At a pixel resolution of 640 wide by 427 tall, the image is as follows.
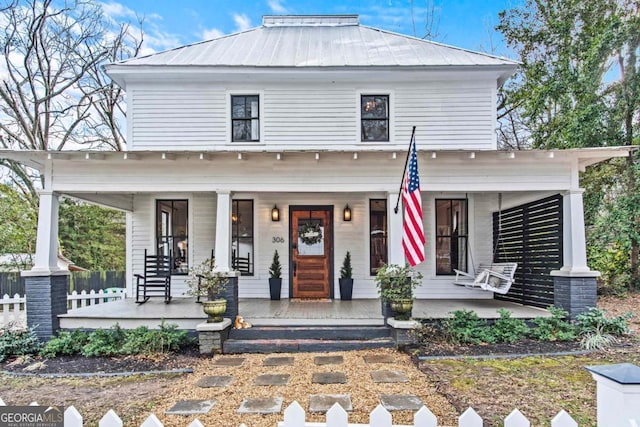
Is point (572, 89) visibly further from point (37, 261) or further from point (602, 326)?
point (37, 261)

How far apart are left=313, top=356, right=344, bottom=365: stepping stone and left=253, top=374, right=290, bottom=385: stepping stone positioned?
2.14 feet

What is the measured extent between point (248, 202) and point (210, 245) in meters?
1.30

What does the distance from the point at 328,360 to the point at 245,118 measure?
17.6 ft

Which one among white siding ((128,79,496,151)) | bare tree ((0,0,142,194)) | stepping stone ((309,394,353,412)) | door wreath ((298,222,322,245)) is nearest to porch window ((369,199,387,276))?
door wreath ((298,222,322,245))

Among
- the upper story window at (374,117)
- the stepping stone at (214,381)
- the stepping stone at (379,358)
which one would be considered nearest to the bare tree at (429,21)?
the upper story window at (374,117)

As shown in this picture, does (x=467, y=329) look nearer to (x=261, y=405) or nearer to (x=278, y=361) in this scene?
(x=278, y=361)

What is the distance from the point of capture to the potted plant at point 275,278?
8422 mm

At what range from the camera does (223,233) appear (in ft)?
21.0

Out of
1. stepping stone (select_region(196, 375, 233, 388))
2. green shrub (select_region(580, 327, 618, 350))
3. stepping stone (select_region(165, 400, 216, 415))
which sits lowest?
stepping stone (select_region(196, 375, 233, 388))

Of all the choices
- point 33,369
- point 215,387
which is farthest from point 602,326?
point 33,369

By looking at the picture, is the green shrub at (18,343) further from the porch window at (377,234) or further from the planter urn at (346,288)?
the porch window at (377,234)

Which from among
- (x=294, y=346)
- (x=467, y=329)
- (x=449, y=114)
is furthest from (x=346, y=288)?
(x=449, y=114)

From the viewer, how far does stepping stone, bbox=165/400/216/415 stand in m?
3.66

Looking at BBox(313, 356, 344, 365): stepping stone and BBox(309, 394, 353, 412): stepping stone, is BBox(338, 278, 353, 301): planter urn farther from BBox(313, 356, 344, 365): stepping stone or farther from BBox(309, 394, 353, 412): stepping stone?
BBox(309, 394, 353, 412): stepping stone
